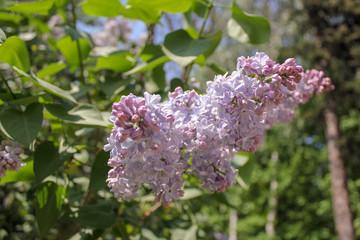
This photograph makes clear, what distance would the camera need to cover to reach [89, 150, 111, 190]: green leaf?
2.53 feet

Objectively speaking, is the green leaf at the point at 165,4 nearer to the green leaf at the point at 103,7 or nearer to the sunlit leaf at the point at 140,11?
the sunlit leaf at the point at 140,11

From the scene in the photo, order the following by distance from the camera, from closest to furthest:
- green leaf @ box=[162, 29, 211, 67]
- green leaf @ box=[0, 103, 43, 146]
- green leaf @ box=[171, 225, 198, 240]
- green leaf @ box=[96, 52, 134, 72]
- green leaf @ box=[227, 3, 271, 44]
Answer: green leaf @ box=[0, 103, 43, 146] → green leaf @ box=[162, 29, 211, 67] → green leaf @ box=[227, 3, 271, 44] → green leaf @ box=[96, 52, 134, 72] → green leaf @ box=[171, 225, 198, 240]

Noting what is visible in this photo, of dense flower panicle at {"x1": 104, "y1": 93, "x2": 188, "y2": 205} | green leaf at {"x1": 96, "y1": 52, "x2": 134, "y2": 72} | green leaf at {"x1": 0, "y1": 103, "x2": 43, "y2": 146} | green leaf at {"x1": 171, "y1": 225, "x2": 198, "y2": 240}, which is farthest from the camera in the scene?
green leaf at {"x1": 171, "y1": 225, "x2": 198, "y2": 240}

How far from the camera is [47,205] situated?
2.87 feet

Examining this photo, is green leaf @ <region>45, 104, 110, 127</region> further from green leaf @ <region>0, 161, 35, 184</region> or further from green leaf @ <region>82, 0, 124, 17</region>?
green leaf @ <region>82, 0, 124, 17</region>

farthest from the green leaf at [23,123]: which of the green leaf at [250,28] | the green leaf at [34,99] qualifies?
the green leaf at [250,28]

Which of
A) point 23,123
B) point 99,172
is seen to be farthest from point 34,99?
point 99,172

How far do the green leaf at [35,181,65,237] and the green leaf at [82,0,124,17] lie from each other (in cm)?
51

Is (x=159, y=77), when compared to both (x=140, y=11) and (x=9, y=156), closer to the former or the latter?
(x=140, y=11)

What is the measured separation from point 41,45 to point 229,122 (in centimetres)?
146

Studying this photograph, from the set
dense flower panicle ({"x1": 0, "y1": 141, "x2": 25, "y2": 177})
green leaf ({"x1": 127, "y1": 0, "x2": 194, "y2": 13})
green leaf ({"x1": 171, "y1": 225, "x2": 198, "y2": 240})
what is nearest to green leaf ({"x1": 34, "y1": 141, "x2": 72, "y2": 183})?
dense flower panicle ({"x1": 0, "y1": 141, "x2": 25, "y2": 177})

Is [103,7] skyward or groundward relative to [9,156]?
skyward

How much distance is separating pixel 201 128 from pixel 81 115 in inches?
12.1

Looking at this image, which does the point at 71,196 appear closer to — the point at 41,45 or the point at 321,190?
the point at 41,45
